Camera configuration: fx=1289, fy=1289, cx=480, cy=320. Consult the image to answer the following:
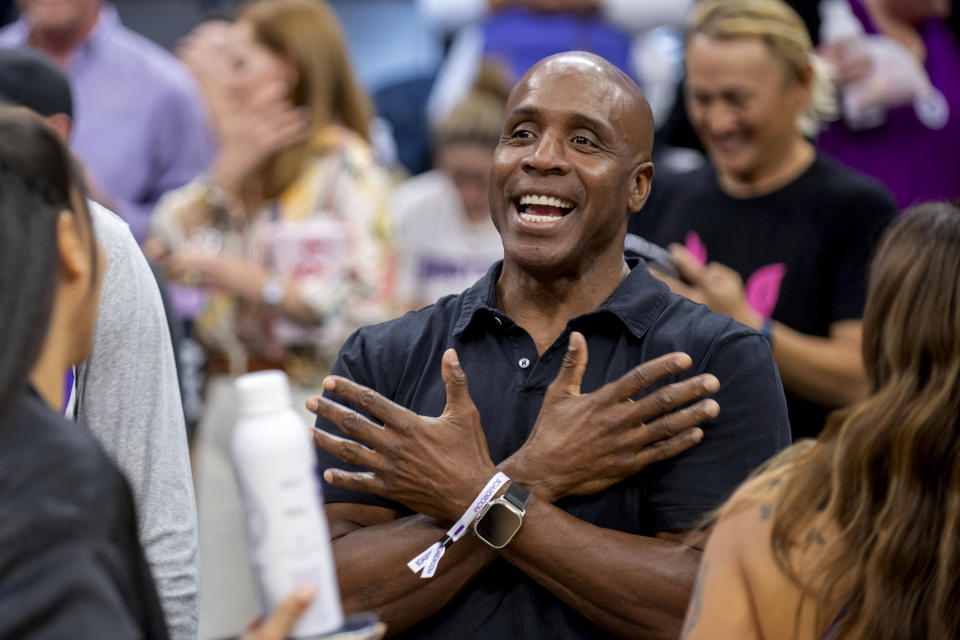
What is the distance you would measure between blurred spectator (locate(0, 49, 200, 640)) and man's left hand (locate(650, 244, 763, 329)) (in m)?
1.57

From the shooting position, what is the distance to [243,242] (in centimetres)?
423

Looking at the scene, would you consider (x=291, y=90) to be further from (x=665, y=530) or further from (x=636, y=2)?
(x=665, y=530)

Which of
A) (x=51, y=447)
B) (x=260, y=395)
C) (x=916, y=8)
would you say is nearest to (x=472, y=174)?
(x=916, y=8)

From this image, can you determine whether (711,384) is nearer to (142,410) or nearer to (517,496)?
(517,496)

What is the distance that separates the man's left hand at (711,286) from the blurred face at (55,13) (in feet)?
8.77

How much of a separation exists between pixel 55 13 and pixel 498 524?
11.5 feet

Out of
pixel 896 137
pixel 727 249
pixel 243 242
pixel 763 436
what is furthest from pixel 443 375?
pixel 896 137

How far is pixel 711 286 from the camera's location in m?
3.39

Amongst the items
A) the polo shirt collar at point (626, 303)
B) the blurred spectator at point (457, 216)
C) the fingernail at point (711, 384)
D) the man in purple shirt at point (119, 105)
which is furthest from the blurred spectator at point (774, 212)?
the man in purple shirt at point (119, 105)

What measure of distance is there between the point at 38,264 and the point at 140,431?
784 mm

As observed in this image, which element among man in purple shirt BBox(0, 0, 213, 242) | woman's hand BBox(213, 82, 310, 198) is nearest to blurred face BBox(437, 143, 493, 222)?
woman's hand BBox(213, 82, 310, 198)

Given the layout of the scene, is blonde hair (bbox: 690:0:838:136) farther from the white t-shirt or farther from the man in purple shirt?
the man in purple shirt

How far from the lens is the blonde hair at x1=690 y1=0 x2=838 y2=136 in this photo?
377cm

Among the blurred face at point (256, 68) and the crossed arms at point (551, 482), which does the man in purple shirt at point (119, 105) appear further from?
the crossed arms at point (551, 482)
